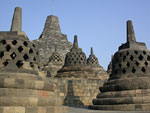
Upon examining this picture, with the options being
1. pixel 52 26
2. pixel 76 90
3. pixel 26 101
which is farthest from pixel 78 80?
pixel 52 26

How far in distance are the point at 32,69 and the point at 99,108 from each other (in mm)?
3836

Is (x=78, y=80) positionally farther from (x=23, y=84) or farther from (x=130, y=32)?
(x=23, y=84)

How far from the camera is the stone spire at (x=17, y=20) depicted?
8.85 m

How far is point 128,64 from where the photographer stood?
10328 millimetres

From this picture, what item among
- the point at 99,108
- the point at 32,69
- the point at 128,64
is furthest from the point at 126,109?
the point at 32,69

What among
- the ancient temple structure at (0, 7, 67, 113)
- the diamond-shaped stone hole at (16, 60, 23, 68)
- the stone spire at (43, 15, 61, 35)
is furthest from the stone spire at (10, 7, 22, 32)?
the stone spire at (43, 15, 61, 35)

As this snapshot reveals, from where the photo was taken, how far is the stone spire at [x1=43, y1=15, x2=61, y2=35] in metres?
48.4

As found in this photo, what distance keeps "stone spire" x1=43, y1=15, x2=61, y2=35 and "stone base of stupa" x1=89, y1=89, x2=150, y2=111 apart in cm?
3952

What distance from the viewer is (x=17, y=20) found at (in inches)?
A: 356

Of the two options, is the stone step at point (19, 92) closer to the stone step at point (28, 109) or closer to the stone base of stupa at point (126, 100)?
the stone step at point (28, 109)

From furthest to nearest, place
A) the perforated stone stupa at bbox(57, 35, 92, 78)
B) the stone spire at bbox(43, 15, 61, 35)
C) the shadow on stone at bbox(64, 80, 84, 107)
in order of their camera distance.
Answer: the stone spire at bbox(43, 15, 61, 35), the perforated stone stupa at bbox(57, 35, 92, 78), the shadow on stone at bbox(64, 80, 84, 107)

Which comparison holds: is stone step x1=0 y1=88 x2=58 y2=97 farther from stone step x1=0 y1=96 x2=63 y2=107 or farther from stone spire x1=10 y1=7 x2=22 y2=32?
stone spire x1=10 y1=7 x2=22 y2=32

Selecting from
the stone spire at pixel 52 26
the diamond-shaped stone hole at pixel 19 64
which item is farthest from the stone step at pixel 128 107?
the stone spire at pixel 52 26

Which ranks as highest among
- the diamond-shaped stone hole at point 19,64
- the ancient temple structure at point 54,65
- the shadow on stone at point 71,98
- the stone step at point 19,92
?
the ancient temple structure at point 54,65
